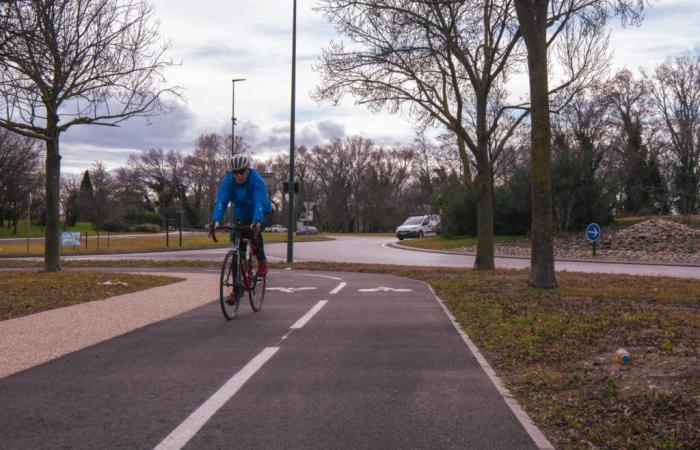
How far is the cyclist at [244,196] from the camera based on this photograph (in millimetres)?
8203

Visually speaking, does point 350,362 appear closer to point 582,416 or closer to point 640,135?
point 582,416

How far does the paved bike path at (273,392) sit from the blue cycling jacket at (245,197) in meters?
1.58

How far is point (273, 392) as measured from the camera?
15.4 feet

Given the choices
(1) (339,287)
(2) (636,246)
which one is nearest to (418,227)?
(2) (636,246)

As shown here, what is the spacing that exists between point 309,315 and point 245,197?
1.89 m

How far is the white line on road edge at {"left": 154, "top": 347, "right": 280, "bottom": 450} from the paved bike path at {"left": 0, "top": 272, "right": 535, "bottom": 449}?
0.05 metres

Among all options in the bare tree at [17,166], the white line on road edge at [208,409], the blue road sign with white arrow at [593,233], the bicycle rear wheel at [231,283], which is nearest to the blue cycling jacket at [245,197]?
the bicycle rear wheel at [231,283]

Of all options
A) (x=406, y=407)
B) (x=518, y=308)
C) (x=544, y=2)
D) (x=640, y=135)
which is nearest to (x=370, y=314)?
(x=518, y=308)

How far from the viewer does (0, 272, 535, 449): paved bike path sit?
3.75 metres

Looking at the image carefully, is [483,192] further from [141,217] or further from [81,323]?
[141,217]

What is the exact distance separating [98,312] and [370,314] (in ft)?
13.1

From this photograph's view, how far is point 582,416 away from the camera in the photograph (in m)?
4.20

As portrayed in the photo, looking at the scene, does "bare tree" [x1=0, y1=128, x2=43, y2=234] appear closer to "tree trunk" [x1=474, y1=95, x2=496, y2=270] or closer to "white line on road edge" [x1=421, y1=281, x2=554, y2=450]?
"tree trunk" [x1=474, y1=95, x2=496, y2=270]

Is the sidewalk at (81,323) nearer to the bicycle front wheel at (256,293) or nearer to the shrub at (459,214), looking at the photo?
the bicycle front wheel at (256,293)
